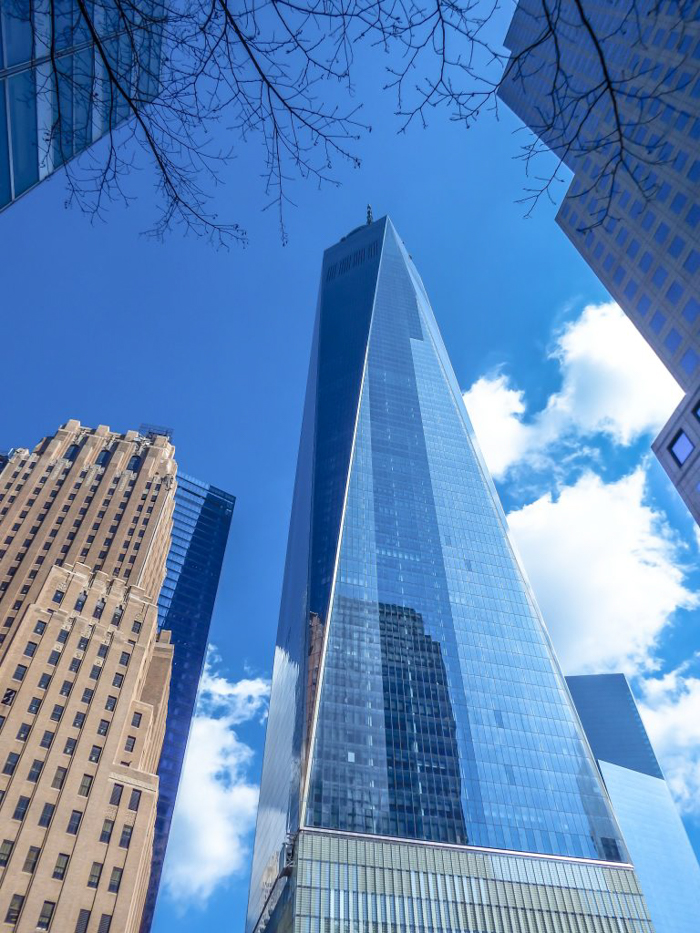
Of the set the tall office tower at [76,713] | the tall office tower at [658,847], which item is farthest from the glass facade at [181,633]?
the tall office tower at [658,847]

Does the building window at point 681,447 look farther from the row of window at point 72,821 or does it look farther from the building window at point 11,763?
the building window at point 11,763

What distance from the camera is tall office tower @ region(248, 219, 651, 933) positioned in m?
79.2

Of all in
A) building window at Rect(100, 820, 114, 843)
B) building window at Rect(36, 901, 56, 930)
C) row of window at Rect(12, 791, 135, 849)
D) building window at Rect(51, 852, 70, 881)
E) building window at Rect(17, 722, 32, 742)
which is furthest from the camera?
building window at Rect(17, 722, 32, 742)

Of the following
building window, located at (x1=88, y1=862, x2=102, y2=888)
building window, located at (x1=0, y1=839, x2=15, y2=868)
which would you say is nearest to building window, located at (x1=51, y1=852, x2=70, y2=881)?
building window, located at (x1=88, y1=862, x2=102, y2=888)

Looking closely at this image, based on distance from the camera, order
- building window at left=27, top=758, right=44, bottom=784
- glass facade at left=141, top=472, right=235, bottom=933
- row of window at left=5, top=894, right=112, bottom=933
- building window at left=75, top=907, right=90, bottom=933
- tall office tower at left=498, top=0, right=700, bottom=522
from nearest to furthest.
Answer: tall office tower at left=498, top=0, right=700, bottom=522
row of window at left=5, top=894, right=112, bottom=933
building window at left=75, top=907, right=90, bottom=933
building window at left=27, top=758, right=44, bottom=784
glass facade at left=141, top=472, right=235, bottom=933

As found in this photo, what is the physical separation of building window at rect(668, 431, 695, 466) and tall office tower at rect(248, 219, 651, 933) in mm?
68078

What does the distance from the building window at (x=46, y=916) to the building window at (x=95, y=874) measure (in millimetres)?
3143

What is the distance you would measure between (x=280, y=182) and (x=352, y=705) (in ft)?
329

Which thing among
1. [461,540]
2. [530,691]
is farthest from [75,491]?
[530,691]

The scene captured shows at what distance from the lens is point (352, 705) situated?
324 ft

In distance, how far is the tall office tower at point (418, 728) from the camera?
7925 centimetres

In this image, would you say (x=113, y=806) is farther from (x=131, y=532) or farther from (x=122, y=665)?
(x=131, y=532)

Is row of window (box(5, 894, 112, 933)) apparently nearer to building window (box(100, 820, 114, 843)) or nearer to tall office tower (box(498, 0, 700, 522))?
building window (box(100, 820, 114, 843))

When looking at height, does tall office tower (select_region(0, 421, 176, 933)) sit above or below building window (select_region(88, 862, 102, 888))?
above
